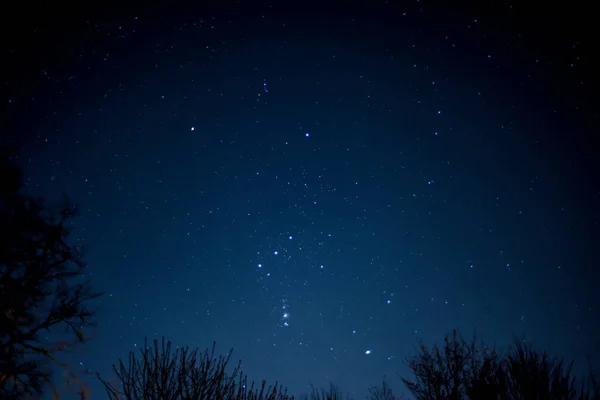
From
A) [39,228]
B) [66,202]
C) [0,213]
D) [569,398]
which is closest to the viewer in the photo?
[569,398]

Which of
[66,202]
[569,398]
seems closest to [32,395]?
[66,202]

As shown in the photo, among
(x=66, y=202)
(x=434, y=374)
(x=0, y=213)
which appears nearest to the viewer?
(x=0, y=213)

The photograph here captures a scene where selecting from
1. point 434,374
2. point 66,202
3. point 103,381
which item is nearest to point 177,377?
point 103,381

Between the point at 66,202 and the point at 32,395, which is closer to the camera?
the point at 32,395

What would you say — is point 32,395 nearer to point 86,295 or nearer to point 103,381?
point 86,295

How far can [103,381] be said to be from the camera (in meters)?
5.05

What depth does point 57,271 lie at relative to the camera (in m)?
9.80

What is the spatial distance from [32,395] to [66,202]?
5878 millimetres

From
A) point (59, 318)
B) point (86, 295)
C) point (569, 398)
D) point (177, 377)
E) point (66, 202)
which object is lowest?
point (569, 398)

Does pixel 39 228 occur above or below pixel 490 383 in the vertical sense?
above

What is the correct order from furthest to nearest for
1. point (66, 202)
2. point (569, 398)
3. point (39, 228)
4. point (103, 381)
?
point (66, 202) < point (39, 228) < point (569, 398) < point (103, 381)

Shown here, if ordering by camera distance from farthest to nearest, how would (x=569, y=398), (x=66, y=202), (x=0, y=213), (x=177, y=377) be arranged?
(x=66, y=202)
(x=0, y=213)
(x=569, y=398)
(x=177, y=377)

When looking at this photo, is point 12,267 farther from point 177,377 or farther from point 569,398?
point 569,398

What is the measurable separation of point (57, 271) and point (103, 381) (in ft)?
21.7
